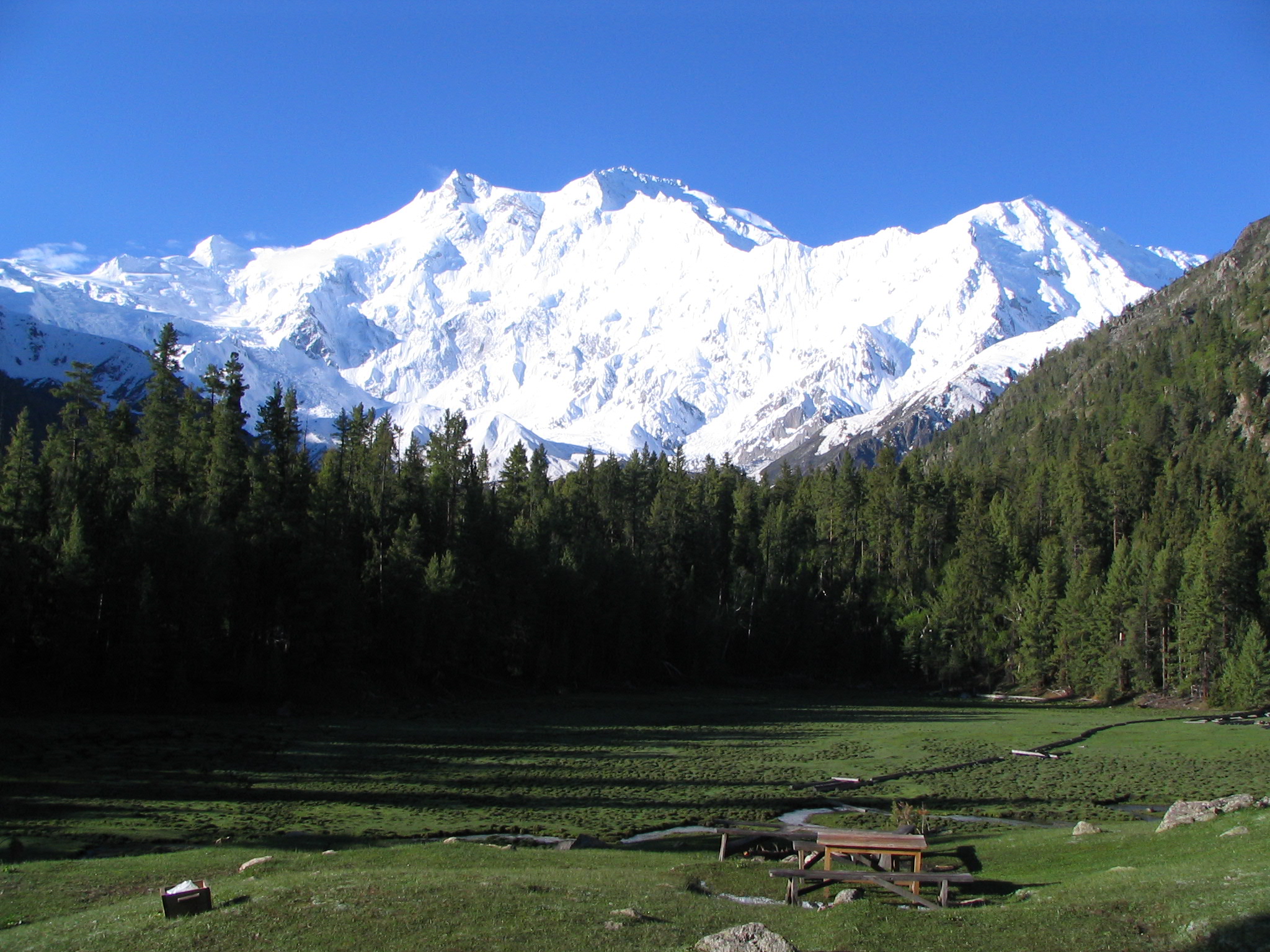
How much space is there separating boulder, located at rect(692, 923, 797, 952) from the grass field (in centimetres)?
83

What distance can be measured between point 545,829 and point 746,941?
16762 mm

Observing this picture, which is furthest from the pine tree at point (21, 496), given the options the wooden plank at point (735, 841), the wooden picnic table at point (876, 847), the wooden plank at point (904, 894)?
the wooden plank at point (904, 894)

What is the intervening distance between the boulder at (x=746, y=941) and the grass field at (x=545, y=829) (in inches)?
32.8

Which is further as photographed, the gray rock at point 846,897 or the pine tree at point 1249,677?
the pine tree at point 1249,677

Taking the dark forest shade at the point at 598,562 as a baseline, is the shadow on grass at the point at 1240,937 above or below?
below

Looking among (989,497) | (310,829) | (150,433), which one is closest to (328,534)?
(150,433)

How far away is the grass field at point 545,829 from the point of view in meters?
16.2

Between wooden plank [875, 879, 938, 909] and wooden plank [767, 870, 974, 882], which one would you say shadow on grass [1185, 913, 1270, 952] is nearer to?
wooden plank [875, 879, 938, 909]

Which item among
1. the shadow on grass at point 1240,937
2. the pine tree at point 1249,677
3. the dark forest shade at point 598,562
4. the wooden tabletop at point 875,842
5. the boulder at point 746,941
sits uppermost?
the dark forest shade at point 598,562

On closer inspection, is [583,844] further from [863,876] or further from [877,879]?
[877,879]

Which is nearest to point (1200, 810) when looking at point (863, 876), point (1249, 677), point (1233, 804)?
point (1233, 804)

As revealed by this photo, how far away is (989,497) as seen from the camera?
137 metres

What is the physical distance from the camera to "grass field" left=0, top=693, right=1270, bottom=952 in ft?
53.1

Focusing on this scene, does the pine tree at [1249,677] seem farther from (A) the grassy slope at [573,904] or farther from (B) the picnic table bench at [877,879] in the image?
(B) the picnic table bench at [877,879]
